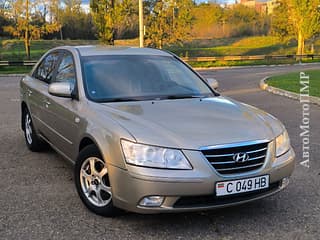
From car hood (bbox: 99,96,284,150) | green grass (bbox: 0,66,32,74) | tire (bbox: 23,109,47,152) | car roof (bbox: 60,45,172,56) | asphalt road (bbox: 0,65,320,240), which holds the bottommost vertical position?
green grass (bbox: 0,66,32,74)

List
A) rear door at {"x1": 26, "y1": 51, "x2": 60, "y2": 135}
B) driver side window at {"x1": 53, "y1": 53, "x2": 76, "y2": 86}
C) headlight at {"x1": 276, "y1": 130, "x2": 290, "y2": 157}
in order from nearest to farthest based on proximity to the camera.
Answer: headlight at {"x1": 276, "y1": 130, "x2": 290, "y2": 157}, driver side window at {"x1": 53, "y1": 53, "x2": 76, "y2": 86}, rear door at {"x1": 26, "y1": 51, "x2": 60, "y2": 135}

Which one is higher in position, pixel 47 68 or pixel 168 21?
pixel 168 21

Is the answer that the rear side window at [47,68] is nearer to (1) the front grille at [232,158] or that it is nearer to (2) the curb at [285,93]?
(1) the front grille at [232,158]

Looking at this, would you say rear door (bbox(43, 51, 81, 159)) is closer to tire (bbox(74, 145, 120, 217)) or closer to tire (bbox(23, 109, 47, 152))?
tire (bbox(74, 145, 120, 217))

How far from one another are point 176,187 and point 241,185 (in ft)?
1.82

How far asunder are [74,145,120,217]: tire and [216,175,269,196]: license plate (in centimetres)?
97

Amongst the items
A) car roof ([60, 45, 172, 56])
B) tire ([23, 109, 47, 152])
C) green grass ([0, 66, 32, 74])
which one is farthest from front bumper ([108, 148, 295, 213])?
green grass ([0, 66, 32, 74])

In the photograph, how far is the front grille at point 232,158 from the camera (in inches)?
132

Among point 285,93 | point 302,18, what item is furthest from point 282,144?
point 302,18

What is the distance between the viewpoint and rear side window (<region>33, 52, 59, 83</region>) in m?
5.62

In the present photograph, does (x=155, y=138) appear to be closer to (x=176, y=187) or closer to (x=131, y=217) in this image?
(x=176, y=187)

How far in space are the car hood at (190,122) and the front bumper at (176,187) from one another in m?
0.19

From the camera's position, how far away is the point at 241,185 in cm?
344

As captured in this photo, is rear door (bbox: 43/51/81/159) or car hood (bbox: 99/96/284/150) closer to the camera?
car hood (bbox: 99/96/284/150)
